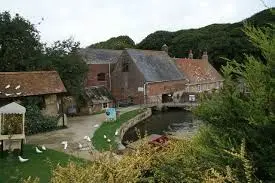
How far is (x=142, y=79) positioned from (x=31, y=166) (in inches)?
1226

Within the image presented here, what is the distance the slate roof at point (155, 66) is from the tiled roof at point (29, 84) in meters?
17.7

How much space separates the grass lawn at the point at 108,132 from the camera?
87.6 feet

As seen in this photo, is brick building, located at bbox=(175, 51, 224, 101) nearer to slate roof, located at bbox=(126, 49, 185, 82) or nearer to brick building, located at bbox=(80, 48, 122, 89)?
slate roof, located at bbox=(126, 49, 185, 82)

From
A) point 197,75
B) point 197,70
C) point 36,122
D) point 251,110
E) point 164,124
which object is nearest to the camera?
point 251,110

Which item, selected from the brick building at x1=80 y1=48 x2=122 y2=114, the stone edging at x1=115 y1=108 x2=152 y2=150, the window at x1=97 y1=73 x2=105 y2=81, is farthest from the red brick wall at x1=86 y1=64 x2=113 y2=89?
the stone edging at x1=115 y1=108 x2=152 y2=150

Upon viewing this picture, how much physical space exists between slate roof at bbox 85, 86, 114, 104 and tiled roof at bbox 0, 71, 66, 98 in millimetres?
8575

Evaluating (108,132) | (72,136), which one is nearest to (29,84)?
(72,136)

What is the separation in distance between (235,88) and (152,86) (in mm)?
42926

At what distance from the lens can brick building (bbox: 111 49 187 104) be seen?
51.1 metres

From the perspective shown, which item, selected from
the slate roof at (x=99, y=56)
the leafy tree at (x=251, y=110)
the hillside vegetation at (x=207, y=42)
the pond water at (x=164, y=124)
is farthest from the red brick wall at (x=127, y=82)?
the leafy tree at (x=251, y=110)

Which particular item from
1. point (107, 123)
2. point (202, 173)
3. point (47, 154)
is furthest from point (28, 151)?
point (202, 173)

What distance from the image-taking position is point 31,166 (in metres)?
20.6

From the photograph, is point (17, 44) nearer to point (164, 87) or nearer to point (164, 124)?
point (164, 124)

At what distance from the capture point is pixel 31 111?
103 ft
